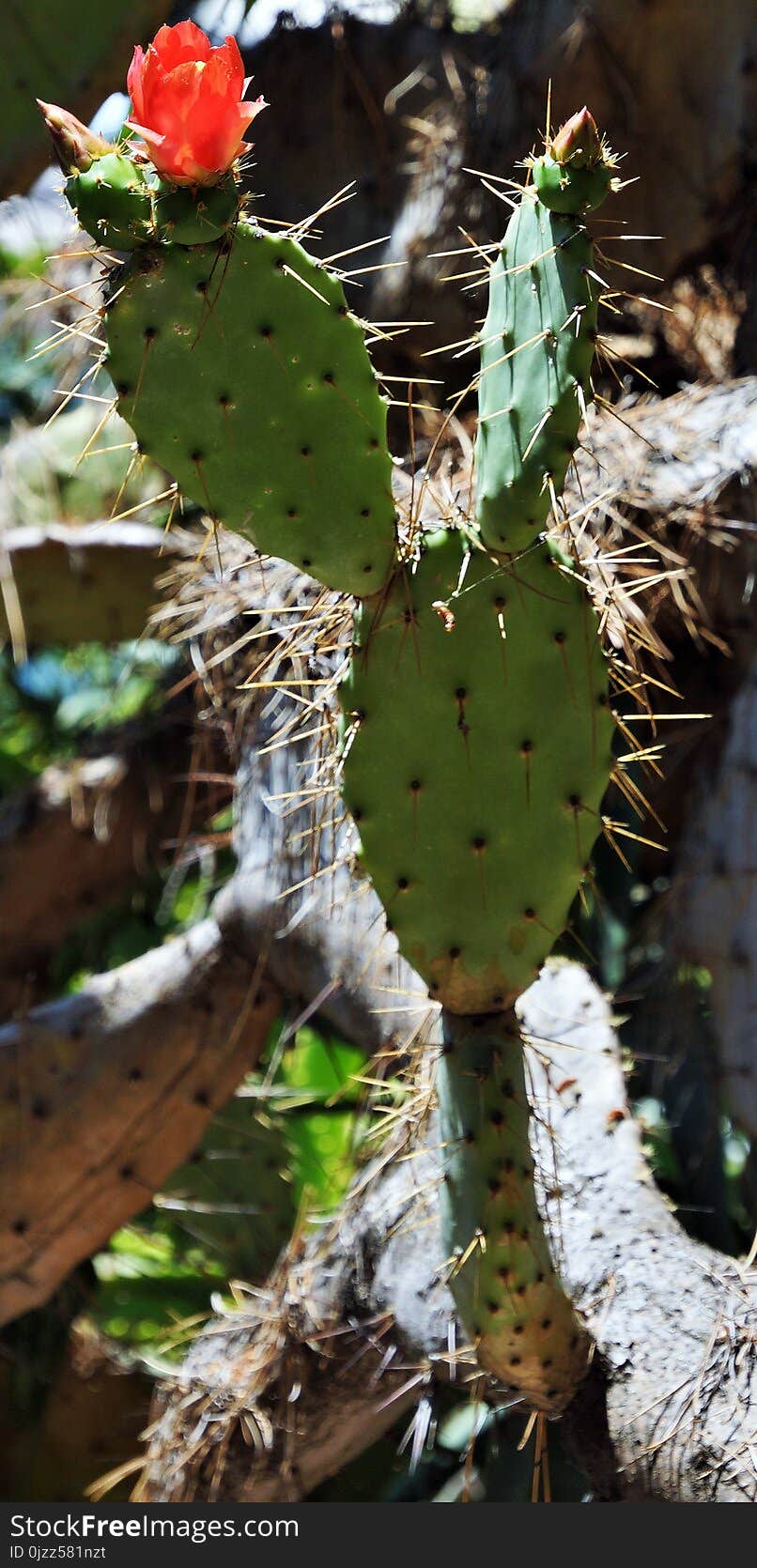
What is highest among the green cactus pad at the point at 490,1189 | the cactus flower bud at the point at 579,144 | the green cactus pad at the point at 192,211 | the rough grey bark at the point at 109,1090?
the green cactus pad at the point at 192,211

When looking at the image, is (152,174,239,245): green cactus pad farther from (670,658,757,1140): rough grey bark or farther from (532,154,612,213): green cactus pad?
(670,658,757,1140): rough grey bark

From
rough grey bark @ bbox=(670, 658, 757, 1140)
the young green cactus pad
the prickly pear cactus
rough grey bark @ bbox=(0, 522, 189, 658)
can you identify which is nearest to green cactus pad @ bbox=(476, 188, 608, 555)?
the young green cactus pad

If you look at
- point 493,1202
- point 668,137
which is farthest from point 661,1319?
point 668,137

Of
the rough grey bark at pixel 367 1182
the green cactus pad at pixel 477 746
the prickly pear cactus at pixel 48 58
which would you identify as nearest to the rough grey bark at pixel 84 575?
the rough grey bark at pixel 367 1182

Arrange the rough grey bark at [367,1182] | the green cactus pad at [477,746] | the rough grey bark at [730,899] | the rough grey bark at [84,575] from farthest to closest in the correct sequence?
the rough grey bark at [84,575], the rough grey bark at [730,899], the rough grey bark at [367,1182], the green cactus pad at [477,746]

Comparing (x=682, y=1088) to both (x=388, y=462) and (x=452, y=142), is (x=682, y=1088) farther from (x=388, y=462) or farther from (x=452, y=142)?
(x=452, y=142)

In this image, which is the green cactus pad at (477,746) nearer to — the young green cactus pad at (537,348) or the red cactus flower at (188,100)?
the young green cactus pad at (537,348)

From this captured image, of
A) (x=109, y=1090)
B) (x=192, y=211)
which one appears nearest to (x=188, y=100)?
(x=192, y=211)
